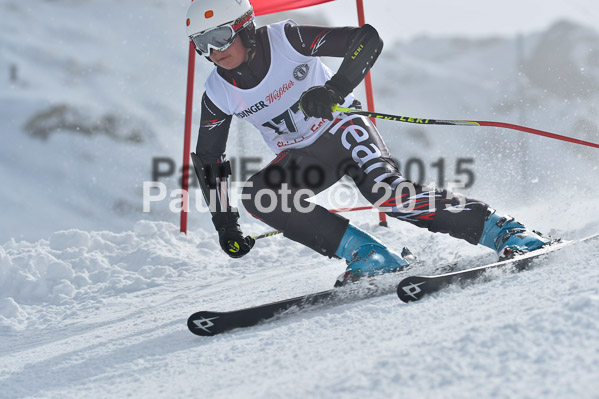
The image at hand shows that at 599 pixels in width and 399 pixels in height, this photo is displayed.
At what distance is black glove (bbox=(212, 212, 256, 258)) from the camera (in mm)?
3047

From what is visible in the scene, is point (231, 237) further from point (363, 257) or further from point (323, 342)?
point (323, 342)

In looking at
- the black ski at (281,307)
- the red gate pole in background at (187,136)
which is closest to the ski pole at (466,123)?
the black ski at (281,307)

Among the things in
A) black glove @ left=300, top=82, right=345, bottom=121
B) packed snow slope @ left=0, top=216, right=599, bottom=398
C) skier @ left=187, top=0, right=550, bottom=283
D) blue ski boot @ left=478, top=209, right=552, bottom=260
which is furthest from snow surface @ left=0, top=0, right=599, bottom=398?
black glove @ left=300, top=82, right=345, bottom=121

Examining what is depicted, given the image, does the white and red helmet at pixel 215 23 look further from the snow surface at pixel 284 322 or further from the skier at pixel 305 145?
the snow surface at pixel 284 322

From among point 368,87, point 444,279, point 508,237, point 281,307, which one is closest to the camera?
point 444,279

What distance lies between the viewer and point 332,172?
306 cm

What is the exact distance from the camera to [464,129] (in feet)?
82.2

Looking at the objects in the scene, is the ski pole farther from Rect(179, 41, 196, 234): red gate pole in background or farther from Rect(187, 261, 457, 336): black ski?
Rect(179, 41, 196, 234): red gate pole in background

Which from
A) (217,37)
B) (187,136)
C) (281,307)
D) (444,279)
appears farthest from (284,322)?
(187,136)

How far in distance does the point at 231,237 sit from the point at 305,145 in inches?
23.5

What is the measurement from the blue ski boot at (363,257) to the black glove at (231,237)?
479mm

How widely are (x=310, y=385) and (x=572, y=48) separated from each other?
49642 millimetres

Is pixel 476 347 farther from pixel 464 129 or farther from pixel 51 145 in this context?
pixel 51 145

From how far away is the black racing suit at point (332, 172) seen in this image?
2.73 m
